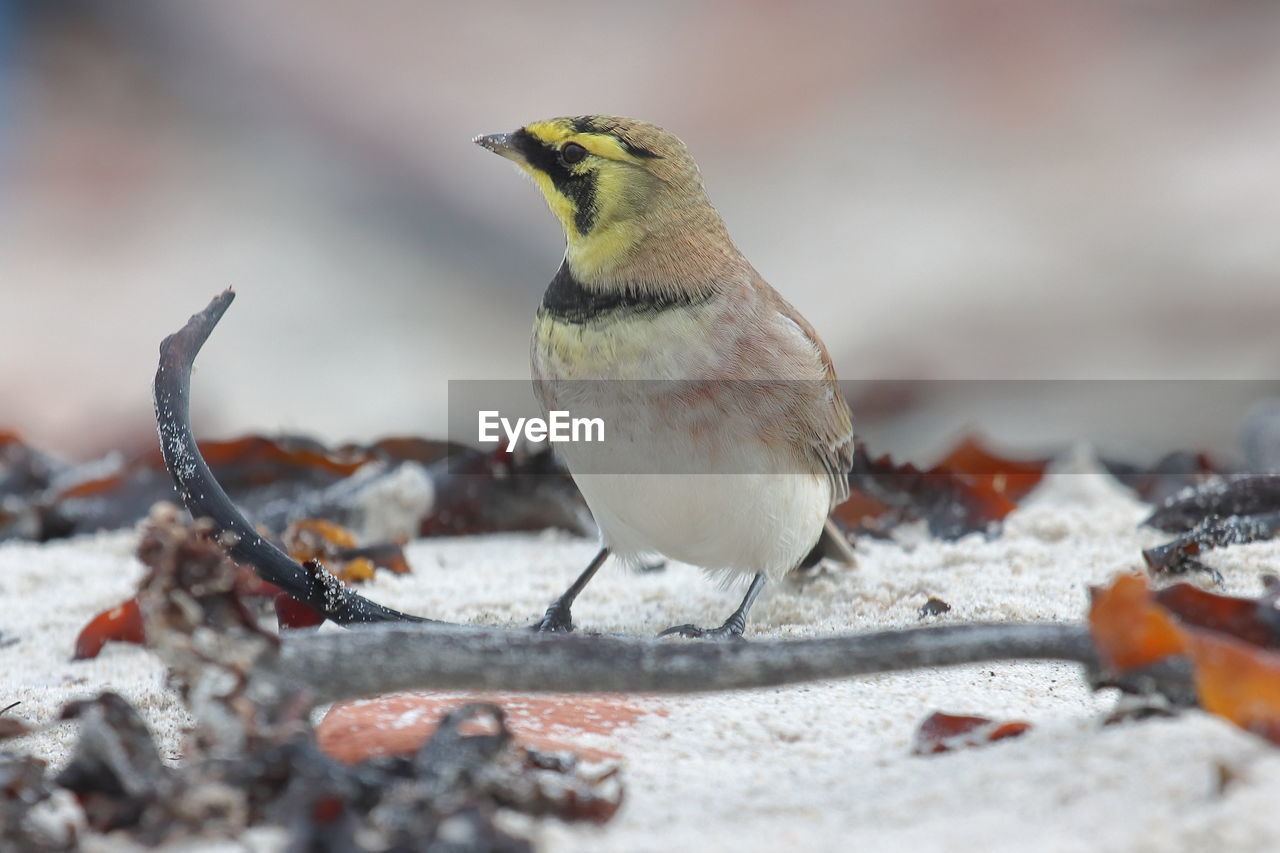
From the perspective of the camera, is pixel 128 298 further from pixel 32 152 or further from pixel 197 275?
pixel 32 152

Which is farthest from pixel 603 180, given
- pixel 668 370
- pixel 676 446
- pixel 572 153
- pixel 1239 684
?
pixel 1239 684

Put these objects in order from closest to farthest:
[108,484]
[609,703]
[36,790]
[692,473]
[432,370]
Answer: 1. [36,790]
2. [609,703]
3. [692,473]
4. [108,484]
5. [432,370]

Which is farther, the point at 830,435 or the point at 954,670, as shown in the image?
the point at 830,435

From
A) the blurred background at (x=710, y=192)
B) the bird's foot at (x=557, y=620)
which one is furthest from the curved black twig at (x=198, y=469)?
the blurred background at (x=710, y=192)

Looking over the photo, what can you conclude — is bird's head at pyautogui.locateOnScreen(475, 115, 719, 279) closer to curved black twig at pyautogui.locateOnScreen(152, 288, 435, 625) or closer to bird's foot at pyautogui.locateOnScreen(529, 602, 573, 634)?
bird's foot at pyautogui.locateOnScreen(529, 602, 573, 634)

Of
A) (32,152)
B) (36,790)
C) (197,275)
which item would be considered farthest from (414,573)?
(32,152)

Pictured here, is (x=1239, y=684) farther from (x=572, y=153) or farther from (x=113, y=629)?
(x=113, y=629)
